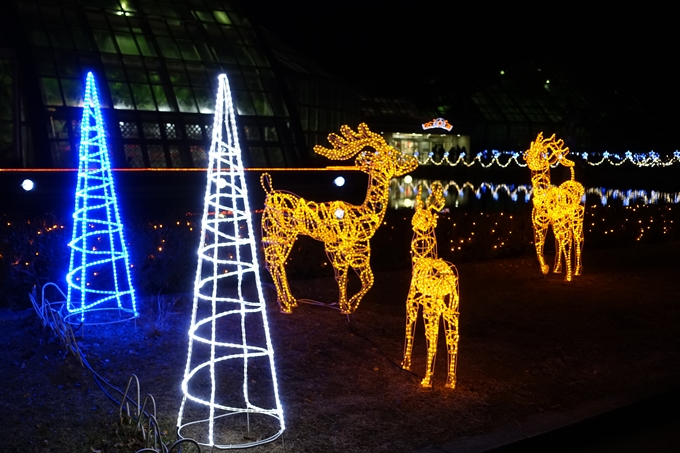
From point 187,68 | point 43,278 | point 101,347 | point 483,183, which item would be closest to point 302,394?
point 101,347

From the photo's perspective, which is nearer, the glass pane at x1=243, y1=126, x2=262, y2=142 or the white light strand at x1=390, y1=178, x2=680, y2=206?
the glass pane at x1=243, y1=126, x2=262, y2=142

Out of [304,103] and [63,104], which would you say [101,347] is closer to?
[63,104]

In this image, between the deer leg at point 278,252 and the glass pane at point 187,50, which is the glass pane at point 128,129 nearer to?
the glass pane at point 187,50

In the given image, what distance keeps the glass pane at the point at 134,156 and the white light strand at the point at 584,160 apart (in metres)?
24.2

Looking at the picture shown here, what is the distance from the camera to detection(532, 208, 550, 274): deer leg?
37.1 feet

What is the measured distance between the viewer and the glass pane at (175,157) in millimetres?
20000

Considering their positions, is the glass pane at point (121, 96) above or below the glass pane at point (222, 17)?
below

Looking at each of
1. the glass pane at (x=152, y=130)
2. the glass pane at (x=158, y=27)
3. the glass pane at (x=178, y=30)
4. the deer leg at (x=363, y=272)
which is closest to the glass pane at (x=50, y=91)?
the glass pane at (x=152, y=130)

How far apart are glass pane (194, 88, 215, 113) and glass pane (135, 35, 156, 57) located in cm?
172

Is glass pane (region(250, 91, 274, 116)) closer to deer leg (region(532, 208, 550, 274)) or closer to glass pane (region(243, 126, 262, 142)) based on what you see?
glass pane (region(243, 126, 262, 142))

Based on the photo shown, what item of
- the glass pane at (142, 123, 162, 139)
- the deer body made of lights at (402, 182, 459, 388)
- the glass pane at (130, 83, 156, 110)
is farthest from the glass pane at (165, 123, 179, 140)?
the deer body made of lights at (402, 182, 459, 388)

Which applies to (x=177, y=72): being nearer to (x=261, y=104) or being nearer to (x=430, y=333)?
(x=261, y=104)

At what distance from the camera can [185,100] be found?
70.7ft

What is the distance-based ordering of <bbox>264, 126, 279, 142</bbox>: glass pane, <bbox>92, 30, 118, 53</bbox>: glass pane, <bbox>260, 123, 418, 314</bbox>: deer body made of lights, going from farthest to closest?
<bbox>264, 126, 279, 142</bbox>: glass pane
<bbox>92, 30, 118, 53</bbox>: glass pane
<bbox>260, 123, 418, 314</bbox>: deer body made of lights
